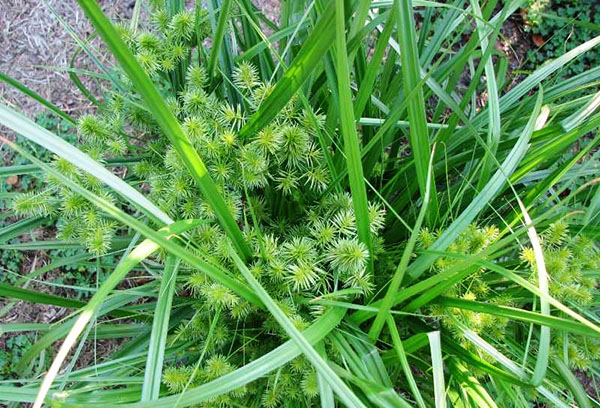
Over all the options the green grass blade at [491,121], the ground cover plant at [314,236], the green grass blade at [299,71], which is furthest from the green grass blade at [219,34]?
the green grass blade at [491,121]

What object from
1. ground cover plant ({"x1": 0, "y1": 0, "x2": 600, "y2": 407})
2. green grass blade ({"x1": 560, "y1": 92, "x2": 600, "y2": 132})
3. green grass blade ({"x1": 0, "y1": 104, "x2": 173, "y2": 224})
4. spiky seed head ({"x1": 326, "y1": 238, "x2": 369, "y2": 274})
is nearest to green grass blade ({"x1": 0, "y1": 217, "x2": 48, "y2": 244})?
ground cover plant ({"x1": 0, "y1": 0, "x2": 600, "y2": 407})

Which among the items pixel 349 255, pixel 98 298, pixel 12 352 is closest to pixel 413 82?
pixel 349 255

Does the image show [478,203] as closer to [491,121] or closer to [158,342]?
[491,121]

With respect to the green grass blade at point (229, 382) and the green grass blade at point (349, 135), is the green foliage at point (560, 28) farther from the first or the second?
the green grass blade at point (229, 382)

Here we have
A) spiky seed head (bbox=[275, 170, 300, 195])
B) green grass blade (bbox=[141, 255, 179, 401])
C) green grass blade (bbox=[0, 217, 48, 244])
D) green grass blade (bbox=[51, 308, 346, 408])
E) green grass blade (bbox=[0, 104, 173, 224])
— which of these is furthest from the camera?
green grass blade (bbox=[0, 217, 48, 244])

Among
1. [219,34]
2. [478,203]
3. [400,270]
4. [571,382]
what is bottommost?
[571,382]

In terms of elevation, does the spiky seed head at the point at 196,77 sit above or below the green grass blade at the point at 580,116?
above

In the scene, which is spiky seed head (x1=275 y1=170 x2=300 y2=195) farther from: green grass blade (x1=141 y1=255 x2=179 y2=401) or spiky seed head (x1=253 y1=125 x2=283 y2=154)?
green grass blade (x1=141 y1=255 x2=179 y2=401)
